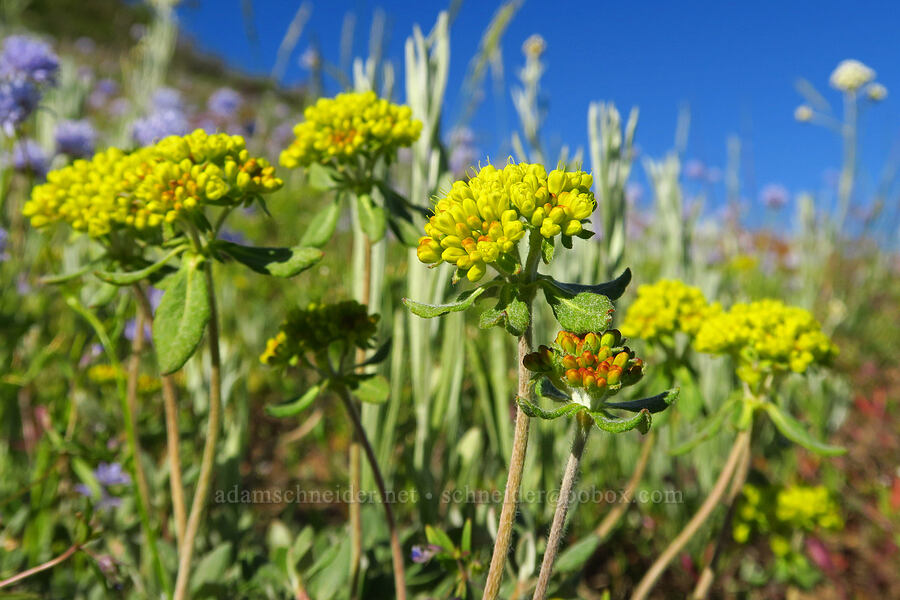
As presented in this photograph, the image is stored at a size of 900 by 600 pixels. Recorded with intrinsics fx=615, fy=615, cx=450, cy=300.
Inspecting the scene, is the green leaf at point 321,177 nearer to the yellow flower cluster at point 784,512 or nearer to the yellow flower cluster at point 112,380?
the yellow flower cluster at point 112,380

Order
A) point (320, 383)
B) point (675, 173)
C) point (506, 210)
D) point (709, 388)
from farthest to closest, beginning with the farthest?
1. point (675, 173)
2. point (709, 388)
3. point (320, 383)
4. point (506, 210)

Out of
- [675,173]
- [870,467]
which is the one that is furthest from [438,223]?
[870,467]

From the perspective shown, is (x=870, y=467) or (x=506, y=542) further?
(x=870, y=467)

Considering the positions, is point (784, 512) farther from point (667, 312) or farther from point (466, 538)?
point (466, 538)

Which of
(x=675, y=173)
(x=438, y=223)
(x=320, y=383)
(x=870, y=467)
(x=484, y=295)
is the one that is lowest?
(x=870, y=467)

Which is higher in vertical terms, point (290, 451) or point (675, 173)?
point (675, 173)

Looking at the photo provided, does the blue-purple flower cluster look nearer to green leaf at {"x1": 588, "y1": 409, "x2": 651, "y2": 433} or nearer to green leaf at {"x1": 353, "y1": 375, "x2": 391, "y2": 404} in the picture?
green leaf at {"x1": 353, "y1": 375, "x2": 391, "y2": 404}

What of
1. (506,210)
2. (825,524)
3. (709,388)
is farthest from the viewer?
(709,388)

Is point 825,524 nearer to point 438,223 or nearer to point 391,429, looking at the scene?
point 391,429

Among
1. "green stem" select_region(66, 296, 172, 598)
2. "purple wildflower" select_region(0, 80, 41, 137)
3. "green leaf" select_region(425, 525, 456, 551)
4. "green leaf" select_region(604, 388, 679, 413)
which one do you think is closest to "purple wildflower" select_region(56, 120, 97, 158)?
"purple wildflower" select_region(0, 80, 41, 137)
